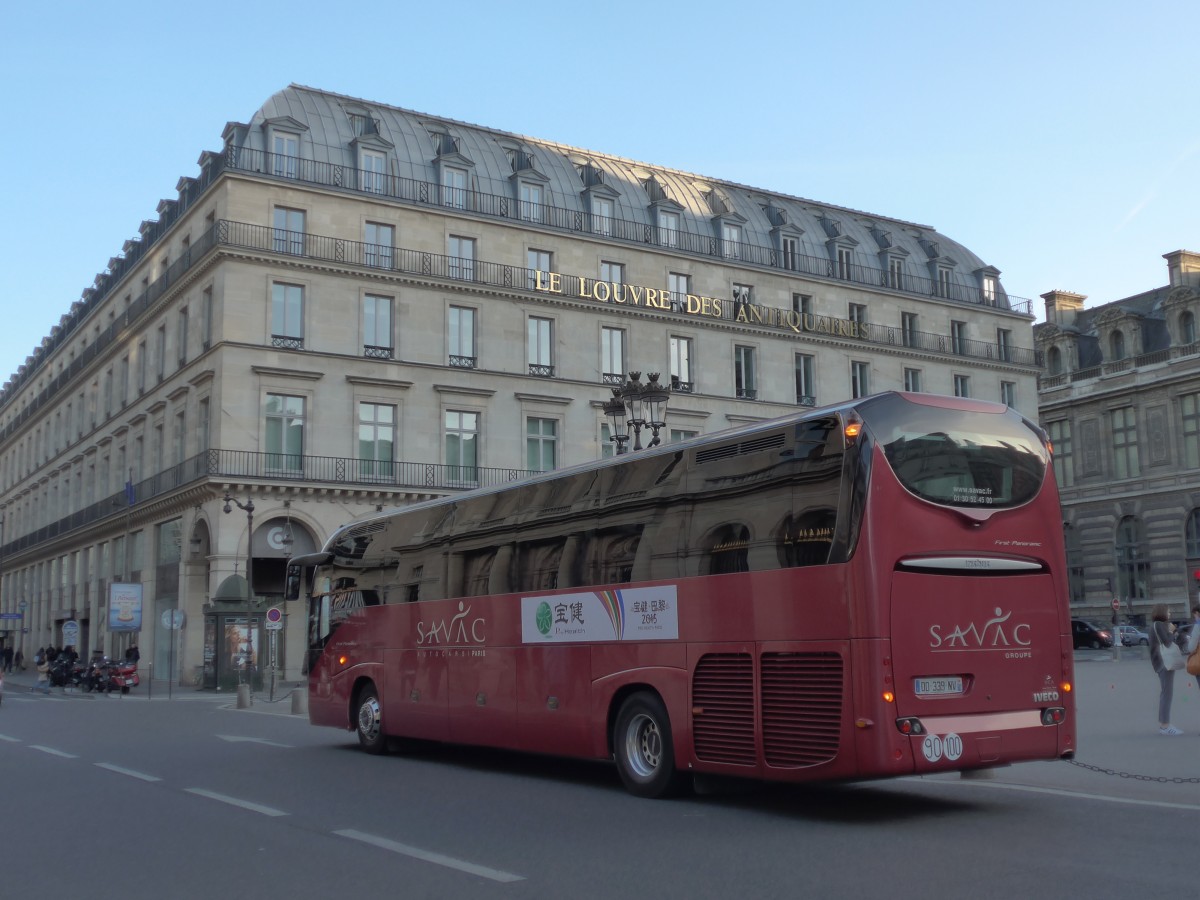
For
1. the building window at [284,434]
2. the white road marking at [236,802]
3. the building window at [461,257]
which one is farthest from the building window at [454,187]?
the white road marking at [236,802]

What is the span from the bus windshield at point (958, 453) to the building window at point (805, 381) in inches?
1739

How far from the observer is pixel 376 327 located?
45719mm

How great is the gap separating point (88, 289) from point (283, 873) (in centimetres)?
6572

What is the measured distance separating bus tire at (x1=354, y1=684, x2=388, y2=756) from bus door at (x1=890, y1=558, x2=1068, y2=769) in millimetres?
9346

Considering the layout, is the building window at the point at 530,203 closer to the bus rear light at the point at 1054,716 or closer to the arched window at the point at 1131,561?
the arched window at the point at 1131,561

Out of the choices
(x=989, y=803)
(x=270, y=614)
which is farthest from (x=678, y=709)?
(x=270, y=614)

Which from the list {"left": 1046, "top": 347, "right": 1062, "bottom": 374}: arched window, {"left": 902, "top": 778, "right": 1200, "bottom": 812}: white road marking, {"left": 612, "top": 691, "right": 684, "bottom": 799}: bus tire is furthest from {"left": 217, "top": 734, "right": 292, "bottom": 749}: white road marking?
{"left": 1046, "top": 347, "right": 1062, "bottom": 374}: arched window

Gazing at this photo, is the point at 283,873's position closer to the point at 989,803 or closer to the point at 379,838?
the point at 379,838

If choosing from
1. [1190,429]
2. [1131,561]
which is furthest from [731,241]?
[1131,561]

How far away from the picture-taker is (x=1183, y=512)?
6656 cm

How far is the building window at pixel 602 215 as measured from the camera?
51531 mm

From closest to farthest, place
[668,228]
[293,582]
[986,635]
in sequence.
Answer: [986,635]
[293,582]
[668,228]

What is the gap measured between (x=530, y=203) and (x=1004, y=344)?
2647 cm

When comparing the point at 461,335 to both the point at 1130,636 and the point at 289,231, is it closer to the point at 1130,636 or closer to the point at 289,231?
the point at 289,231
